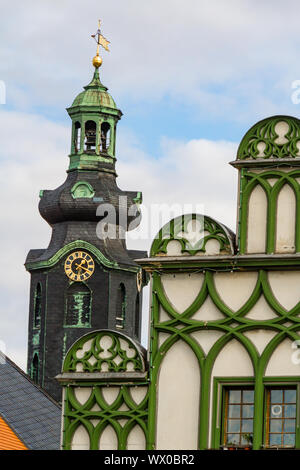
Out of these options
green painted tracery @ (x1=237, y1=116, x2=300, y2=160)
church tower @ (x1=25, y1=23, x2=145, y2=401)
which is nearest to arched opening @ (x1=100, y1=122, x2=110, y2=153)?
church tower @ (x1=25, y1=23, x2=145, y2=401)

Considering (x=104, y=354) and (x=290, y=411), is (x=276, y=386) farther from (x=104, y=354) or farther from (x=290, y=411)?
(x=104, y=354)

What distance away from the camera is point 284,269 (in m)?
31.3

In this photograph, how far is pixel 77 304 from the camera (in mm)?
81688

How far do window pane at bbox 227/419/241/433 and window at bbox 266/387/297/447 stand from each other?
49 cm

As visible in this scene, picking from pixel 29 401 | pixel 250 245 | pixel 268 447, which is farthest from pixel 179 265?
pixel 29 401

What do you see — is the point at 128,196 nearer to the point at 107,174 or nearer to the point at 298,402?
the point at 107,174

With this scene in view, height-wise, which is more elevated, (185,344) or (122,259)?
(122,259)

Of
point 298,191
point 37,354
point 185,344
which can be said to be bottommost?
point 185,344

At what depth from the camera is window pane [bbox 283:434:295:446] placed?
99.7 feet

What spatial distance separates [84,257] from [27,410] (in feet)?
57.5

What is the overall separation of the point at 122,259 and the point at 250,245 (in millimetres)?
50128

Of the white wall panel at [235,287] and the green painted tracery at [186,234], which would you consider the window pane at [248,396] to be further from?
the green painted tracery at [186,234]

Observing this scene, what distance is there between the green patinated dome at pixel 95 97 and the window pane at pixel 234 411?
49.1 meters

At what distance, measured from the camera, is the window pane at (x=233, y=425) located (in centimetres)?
3094
